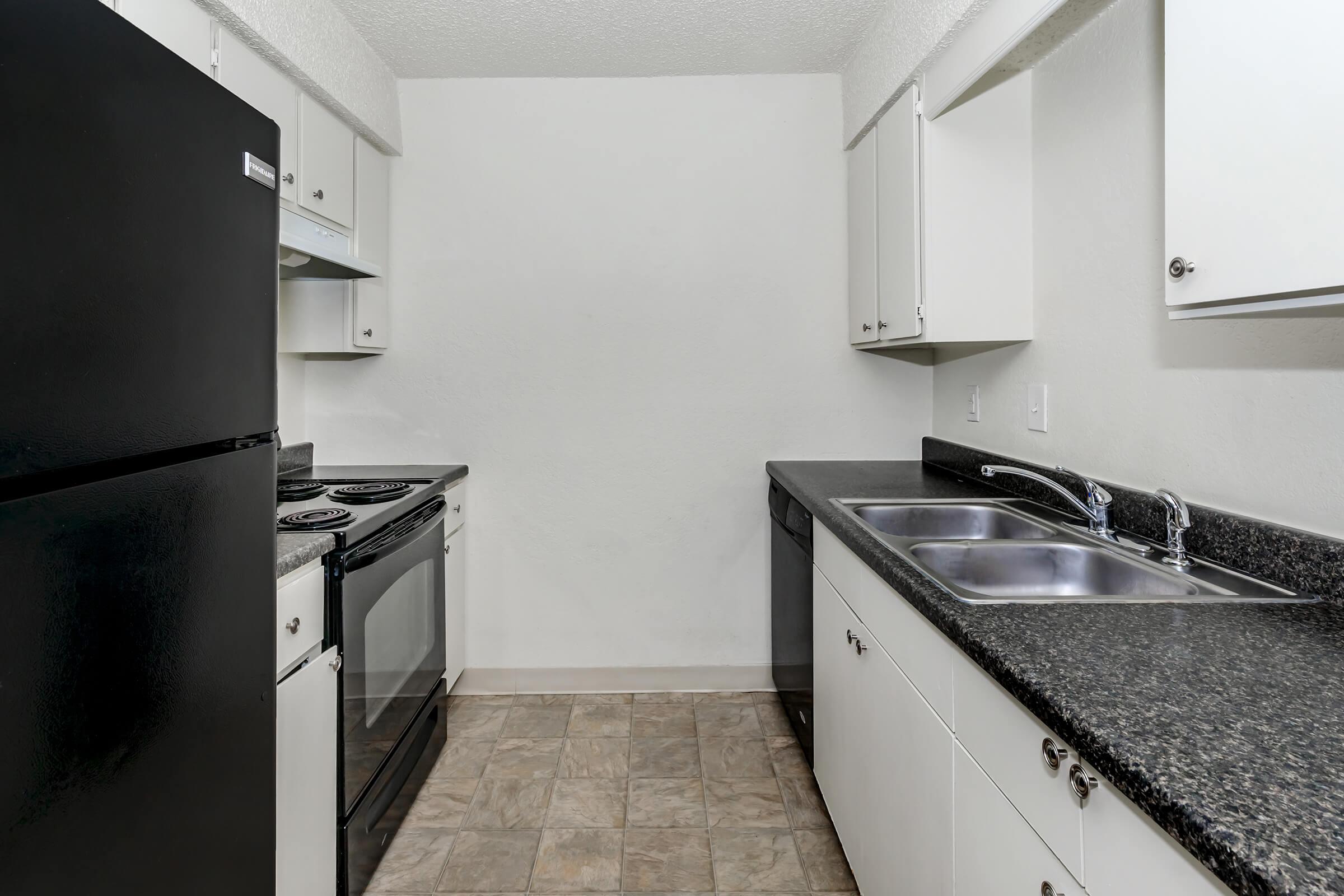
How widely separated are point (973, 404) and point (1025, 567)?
3.18 ft

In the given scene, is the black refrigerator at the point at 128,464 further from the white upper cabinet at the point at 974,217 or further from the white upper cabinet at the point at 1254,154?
the white upper cabinet at the point at 974,217

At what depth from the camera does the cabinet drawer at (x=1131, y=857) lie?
56cm

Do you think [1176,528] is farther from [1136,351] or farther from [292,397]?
[292,397]

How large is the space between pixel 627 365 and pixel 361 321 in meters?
0.97

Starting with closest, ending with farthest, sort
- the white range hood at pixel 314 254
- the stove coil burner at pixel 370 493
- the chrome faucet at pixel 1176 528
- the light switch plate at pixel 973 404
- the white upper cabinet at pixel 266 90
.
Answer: the chrome faucet at pixel 1176 528 < the white upper cabinet at pixel 266 90 < the white range hood at pixel 314 254 < the stove coil burner at pixel 370 493 < the light switch plate at pixel 973 404

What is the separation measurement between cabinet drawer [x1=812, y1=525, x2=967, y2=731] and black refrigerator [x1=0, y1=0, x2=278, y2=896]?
955mm

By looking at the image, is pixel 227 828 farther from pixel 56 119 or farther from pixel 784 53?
pixel 784 53

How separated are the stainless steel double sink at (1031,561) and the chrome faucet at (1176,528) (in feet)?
0.07

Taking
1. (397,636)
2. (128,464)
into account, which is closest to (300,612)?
(397,636)

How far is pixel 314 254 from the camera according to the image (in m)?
1.80

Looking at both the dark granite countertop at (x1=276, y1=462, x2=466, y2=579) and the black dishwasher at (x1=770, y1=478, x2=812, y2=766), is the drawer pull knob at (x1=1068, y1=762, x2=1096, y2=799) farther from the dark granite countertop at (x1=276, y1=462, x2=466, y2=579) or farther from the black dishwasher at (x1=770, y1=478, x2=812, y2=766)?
the dark granite countertop at (x1=276, y1=462, x2=466, y2=579)

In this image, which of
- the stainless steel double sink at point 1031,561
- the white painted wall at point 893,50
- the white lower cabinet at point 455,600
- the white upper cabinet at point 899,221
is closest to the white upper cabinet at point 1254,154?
the stainless steel double sink at point 1031,561

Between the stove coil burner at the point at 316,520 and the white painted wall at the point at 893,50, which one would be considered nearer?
the stove coil burner at the point at 316,520

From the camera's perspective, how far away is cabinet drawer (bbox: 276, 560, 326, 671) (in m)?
1.28
